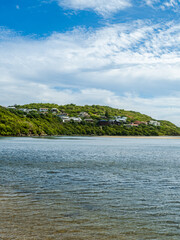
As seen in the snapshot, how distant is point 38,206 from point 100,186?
6.41 metres

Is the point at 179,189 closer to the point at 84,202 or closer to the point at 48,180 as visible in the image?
the point at 84,202

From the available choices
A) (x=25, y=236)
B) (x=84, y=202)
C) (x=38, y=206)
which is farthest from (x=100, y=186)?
(x=25, y=236)

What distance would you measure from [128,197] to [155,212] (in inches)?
113

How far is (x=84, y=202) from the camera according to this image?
14.1 m

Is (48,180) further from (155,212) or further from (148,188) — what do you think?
(155,212)

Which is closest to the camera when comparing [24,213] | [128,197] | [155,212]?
[24,213]

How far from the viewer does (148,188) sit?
1822 cm

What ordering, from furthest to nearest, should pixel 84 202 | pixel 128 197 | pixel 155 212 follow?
1. pixel 128 197
2. pixel 84 202
3. pixel 155 212

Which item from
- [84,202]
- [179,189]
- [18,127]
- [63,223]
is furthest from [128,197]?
[18,127]

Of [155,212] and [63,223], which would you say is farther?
[155,212]

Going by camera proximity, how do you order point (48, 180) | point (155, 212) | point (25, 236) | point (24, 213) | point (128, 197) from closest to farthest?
point (25, 236) < point (24, 213) < point (155, 212) < point (128, 197) < point (48, 180)

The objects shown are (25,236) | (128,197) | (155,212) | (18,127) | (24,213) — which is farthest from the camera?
(18,127)

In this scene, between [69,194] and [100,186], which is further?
[100,186]

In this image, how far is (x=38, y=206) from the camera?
12969mm
